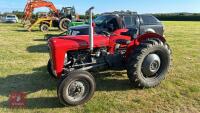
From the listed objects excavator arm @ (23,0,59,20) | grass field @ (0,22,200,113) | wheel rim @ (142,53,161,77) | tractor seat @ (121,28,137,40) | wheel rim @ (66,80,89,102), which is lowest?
grass field @ (0,22,200,113)

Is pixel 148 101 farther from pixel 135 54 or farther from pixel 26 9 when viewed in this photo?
pixel 26 9

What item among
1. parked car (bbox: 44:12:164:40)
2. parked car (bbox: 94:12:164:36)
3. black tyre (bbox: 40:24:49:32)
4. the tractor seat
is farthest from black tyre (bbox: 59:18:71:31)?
the tractor seat

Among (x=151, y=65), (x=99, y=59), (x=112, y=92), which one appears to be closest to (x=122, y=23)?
(x=151, y=65)

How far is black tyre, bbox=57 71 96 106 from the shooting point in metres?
5.62

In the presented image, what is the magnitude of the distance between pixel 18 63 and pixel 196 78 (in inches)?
215

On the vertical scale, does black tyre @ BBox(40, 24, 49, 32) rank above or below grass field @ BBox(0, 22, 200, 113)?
above

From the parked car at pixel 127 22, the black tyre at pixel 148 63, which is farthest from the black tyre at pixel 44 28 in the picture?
the black tyre at pixel 148 63

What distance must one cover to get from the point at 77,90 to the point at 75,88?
6 centimetres

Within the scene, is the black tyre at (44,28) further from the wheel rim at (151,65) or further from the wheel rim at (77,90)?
the wheel rim at (77,90)

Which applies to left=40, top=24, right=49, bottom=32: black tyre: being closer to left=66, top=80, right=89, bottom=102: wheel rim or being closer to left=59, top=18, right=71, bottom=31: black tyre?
left=59, top=18, right=71, bottom=31: black tyre

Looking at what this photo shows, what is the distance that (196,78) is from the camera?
7.82m

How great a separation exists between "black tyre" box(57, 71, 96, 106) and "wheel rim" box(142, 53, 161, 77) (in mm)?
1438

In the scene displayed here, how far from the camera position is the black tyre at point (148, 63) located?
6.50m

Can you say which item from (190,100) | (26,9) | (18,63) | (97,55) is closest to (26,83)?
(97,55)
